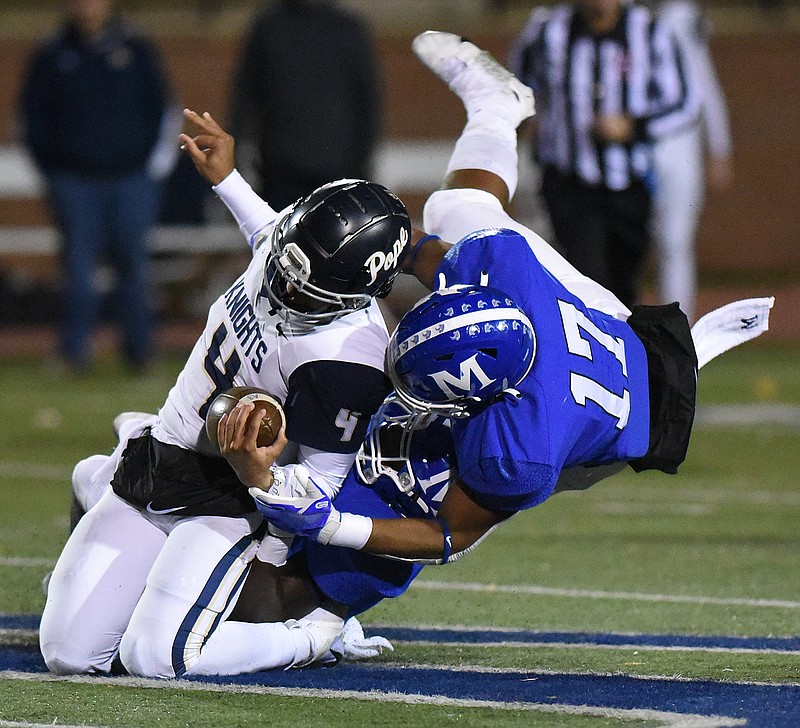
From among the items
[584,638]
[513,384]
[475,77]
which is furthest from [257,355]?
[475,77]

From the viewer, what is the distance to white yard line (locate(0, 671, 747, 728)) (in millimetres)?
3183

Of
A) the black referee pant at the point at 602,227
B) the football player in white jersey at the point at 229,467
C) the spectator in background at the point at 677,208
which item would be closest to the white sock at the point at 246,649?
the football player in white jersey at the point at 229,467

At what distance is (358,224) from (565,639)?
1195 mm

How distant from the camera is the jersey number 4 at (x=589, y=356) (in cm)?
362

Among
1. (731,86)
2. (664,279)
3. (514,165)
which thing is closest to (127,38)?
(664,279)

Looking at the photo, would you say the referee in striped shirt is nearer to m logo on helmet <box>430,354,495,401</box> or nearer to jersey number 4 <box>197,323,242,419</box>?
jersey number 4 <box>197,323,242,419</box>

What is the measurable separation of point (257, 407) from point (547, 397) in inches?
24.1

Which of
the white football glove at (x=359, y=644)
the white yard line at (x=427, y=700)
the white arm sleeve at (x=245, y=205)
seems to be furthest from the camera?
the white arm sleeve at (x=245, y=205)

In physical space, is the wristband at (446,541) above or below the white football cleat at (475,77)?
below

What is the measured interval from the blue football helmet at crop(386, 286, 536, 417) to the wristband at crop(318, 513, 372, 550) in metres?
0.27

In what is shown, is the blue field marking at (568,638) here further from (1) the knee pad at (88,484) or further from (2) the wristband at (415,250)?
(2) the wristband at (415,250)

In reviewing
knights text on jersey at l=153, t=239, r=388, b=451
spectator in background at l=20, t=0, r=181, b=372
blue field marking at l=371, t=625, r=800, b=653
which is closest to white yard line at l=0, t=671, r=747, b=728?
knights text on jersey at l=153, t=239, r=388, b=451

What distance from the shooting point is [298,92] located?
8.59 m

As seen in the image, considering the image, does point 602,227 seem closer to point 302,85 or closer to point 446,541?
point 302,85
